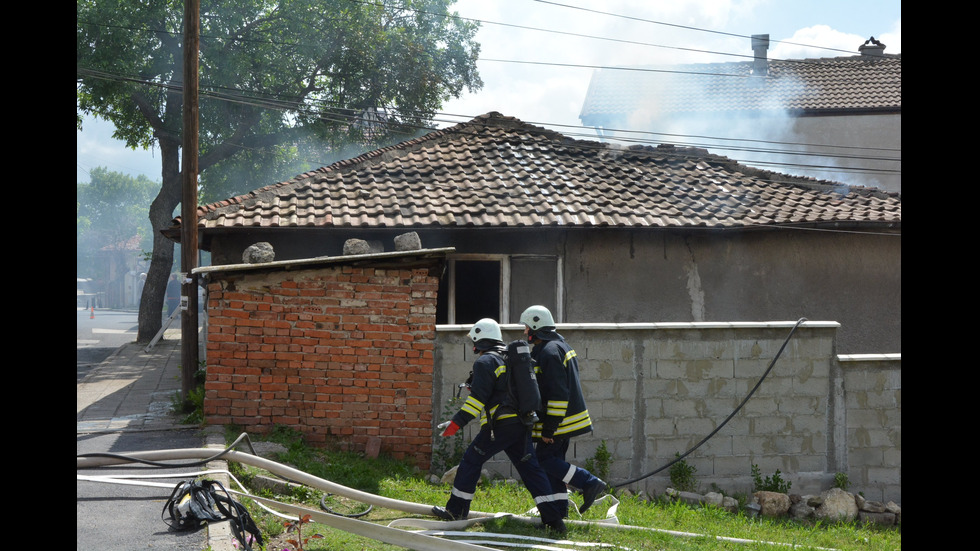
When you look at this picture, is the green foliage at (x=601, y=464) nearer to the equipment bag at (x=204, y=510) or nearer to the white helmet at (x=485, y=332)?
the white helmet at (x=485, y=332)

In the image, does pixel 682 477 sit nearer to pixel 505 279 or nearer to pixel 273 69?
pixel 505 279

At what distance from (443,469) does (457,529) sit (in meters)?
2.16

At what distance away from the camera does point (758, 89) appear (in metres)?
26.7

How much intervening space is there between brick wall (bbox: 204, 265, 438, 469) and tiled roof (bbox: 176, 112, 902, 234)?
258 centimetres

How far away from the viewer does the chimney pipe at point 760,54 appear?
2836 centimetres

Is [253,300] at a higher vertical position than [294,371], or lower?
higher

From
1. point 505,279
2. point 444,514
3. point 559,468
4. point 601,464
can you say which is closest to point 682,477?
point 601,464

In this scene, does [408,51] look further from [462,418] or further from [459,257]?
[462,418]

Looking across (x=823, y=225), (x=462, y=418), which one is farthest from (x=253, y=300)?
(x=823, y=225)

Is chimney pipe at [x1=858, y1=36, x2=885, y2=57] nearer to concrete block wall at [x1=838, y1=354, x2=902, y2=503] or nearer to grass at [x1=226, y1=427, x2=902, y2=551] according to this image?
concrete block wall at [x1=838, y1=354, x2=902, y2=503]

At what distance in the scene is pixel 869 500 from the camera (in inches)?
344

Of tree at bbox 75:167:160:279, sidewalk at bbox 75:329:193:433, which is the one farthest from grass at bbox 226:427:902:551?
tree at bbox 75:167:160:279

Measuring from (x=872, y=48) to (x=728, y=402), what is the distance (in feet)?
83.1
